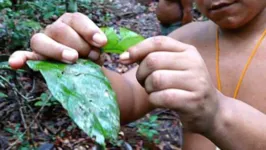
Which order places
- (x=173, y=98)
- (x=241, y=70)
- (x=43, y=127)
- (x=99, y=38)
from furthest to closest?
(x=43, y=127) < (x=241, y=70) < (x=99, y=38) < (x=173, y=98)

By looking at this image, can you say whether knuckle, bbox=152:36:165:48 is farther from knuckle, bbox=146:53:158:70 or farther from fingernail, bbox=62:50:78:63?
fingernail, bbox=62:50:78:63

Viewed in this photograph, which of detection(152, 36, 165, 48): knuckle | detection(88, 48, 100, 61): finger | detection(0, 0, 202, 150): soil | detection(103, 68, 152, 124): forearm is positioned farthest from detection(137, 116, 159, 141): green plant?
detection(152, 36, 165, 48): knuckle

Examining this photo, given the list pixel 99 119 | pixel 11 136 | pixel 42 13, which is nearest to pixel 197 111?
pixel 99 119

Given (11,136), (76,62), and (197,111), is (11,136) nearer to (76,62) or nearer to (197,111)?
(76,62)

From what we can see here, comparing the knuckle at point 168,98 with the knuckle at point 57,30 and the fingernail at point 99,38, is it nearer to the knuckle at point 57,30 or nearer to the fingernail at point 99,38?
the fingernail at point 99,38

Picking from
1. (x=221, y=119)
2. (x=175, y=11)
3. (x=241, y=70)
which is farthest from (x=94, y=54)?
(x=175, y=11)

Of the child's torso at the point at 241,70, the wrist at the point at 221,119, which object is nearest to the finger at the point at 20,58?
the wrist at the point at 221,119

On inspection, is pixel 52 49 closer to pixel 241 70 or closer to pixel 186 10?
pixel 241 70
